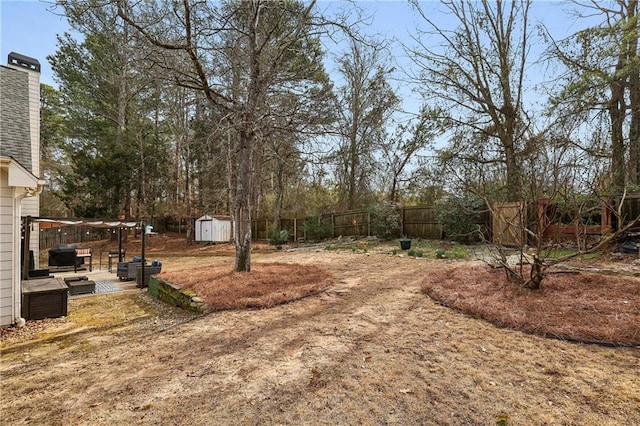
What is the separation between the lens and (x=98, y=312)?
5.56 meters

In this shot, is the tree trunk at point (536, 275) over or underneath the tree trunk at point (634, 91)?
underneath

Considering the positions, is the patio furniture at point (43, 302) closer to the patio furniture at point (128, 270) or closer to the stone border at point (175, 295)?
the stone border at point (175, 295)

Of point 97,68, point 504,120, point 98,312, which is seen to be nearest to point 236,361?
point 98,312

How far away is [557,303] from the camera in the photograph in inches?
167

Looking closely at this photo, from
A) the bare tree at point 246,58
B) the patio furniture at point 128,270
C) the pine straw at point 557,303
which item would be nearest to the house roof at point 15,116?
the bare tree at point 246,58

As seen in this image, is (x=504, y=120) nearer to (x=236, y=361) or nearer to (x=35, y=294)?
(x=236, y=361)

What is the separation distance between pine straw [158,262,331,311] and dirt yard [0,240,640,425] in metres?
0.34

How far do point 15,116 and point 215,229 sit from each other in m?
11.5

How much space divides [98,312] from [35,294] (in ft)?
3.14

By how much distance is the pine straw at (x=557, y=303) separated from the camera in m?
3.40

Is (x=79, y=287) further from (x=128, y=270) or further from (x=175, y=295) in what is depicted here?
(x=175, y=295)

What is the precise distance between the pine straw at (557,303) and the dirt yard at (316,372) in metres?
0.20

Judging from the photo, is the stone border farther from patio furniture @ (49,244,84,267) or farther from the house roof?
patio furniture @ (49,244,84,267)

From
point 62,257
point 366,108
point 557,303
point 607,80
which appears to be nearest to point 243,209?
point 557,303
